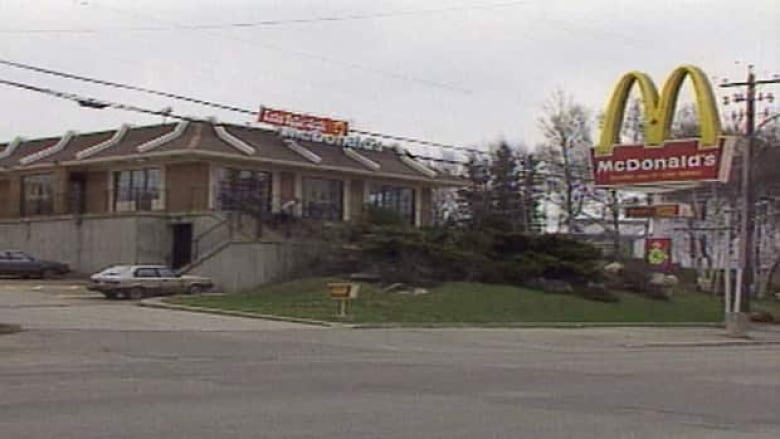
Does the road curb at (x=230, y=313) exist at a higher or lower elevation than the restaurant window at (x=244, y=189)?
lower

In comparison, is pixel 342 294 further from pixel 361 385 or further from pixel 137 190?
pixel 137 190

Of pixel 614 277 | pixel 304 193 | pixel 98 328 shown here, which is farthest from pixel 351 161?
pixel 98 328

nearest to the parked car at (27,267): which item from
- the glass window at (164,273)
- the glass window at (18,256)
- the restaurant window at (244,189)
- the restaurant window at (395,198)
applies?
the glass window at (18,256)

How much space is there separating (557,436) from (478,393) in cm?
521

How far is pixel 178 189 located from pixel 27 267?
7702mm

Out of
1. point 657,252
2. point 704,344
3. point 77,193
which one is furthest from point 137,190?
point 704,344

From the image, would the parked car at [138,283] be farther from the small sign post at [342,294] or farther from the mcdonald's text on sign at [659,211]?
the mcdonald's text on sign at [659,211]

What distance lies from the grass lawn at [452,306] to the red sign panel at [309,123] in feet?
43.3

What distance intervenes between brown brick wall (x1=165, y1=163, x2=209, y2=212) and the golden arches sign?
19.1 m

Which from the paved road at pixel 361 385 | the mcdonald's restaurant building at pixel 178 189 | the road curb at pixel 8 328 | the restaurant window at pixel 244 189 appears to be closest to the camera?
the paved road at pixel 361 385

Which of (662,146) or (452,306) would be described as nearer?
(452,306)

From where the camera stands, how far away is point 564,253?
2264 inches

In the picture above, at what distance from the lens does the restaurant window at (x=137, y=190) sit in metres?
65.8

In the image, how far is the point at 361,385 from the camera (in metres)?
20.8
